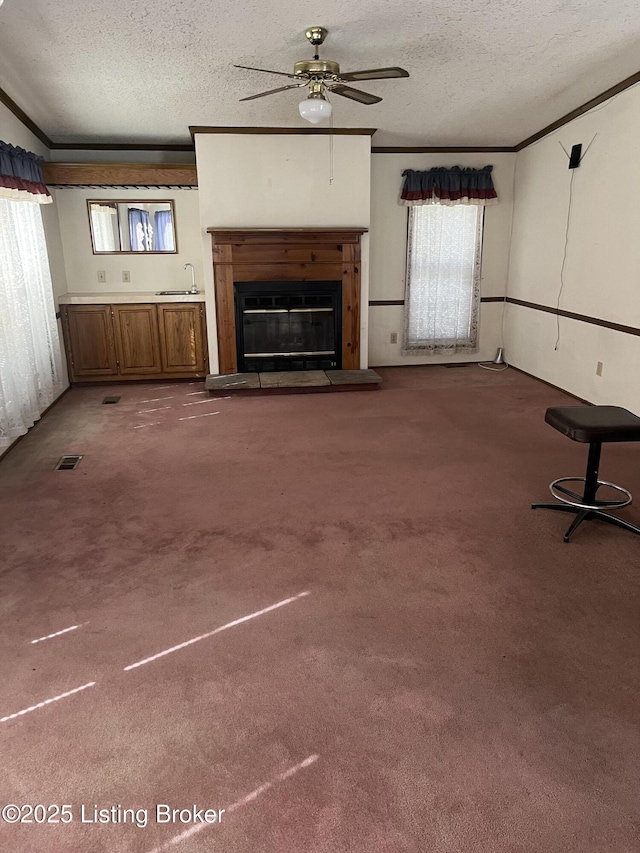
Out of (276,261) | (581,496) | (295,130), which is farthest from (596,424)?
(295,130)

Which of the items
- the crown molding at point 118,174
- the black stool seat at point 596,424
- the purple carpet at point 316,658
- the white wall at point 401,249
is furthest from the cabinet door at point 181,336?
the black stool seat at point 596,424

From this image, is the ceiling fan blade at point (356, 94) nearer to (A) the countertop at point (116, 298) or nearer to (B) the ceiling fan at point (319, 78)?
(B) the ceiling fan at point (319, 78)

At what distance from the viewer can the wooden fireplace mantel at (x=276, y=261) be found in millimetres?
5852

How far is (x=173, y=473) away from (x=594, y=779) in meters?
2.87

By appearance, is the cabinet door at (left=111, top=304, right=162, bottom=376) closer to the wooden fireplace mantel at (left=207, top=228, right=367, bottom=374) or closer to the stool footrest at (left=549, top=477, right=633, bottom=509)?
the wooden fireplace mantel at (left=207, top=228, right=367, bottom=374)

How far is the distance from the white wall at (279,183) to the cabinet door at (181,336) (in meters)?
0.18

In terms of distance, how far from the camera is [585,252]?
5.25 meters

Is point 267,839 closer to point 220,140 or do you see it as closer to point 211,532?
point 211,532

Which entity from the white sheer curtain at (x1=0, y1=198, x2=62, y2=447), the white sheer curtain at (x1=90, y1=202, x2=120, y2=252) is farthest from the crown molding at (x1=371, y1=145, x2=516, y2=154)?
the white sheer curtain at (x1=0, y1=198, x2=62, y2=447)

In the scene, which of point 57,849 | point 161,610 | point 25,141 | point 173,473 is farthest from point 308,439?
point 25,141

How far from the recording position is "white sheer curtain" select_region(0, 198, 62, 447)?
13.8 feet

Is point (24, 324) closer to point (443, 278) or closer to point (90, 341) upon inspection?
point (90, 341)

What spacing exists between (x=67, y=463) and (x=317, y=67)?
3.06m

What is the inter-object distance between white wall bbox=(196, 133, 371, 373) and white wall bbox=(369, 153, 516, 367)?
0.57 m
